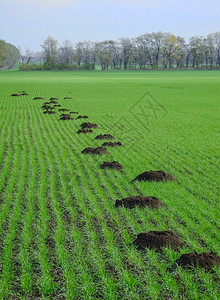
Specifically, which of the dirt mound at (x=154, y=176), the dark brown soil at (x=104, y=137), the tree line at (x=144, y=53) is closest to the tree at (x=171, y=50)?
the tree line at (x=144, y=53)

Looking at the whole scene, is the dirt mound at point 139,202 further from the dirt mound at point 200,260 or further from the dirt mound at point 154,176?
the dirt mound at point 200,260

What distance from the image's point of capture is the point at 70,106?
29.9 m

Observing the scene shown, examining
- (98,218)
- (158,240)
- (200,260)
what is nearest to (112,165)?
(98,218)

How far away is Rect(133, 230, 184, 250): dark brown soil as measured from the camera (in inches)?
247

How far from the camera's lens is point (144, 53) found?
551 feet

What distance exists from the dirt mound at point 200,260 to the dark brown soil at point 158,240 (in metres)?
0.53

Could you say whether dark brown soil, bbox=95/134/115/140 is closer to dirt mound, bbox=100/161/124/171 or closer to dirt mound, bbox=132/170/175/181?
dirt mound, bbox=100/161/124/171

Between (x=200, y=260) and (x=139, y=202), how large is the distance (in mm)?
2880

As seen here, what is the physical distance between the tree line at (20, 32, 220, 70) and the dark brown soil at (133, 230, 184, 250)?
153 metres

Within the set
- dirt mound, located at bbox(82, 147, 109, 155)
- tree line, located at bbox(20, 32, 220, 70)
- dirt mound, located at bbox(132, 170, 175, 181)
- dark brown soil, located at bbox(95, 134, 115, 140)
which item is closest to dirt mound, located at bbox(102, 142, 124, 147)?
dirt mound, located at bbox(82, 147, 109, 155)

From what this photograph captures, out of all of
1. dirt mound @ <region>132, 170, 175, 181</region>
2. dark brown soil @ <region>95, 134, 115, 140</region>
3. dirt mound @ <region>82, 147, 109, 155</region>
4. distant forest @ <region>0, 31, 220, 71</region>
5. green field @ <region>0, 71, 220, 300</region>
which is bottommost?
green field @ <region>0, 71, 220, 300</region>

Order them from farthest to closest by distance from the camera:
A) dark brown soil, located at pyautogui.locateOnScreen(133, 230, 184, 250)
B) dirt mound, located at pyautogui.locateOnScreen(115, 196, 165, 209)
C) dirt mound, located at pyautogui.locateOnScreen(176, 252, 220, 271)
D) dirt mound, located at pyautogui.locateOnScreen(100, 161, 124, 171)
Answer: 1. dirt mound, located at pyautogui.locateOnScreen(100, 161, 124, 171)
2. dirt mound, located at pyautogui.locateOnScreen(115, 196, 165, 209)
3. dark brown soil, located at pyautogui.locateOnScreen(133, 230, 184, 250)
4. dirt mound, located at pyautogui.locateOnScreen(176, 252, 220, 271)

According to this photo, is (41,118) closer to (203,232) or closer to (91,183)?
(91,183)

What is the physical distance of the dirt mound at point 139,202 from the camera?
326 inches
